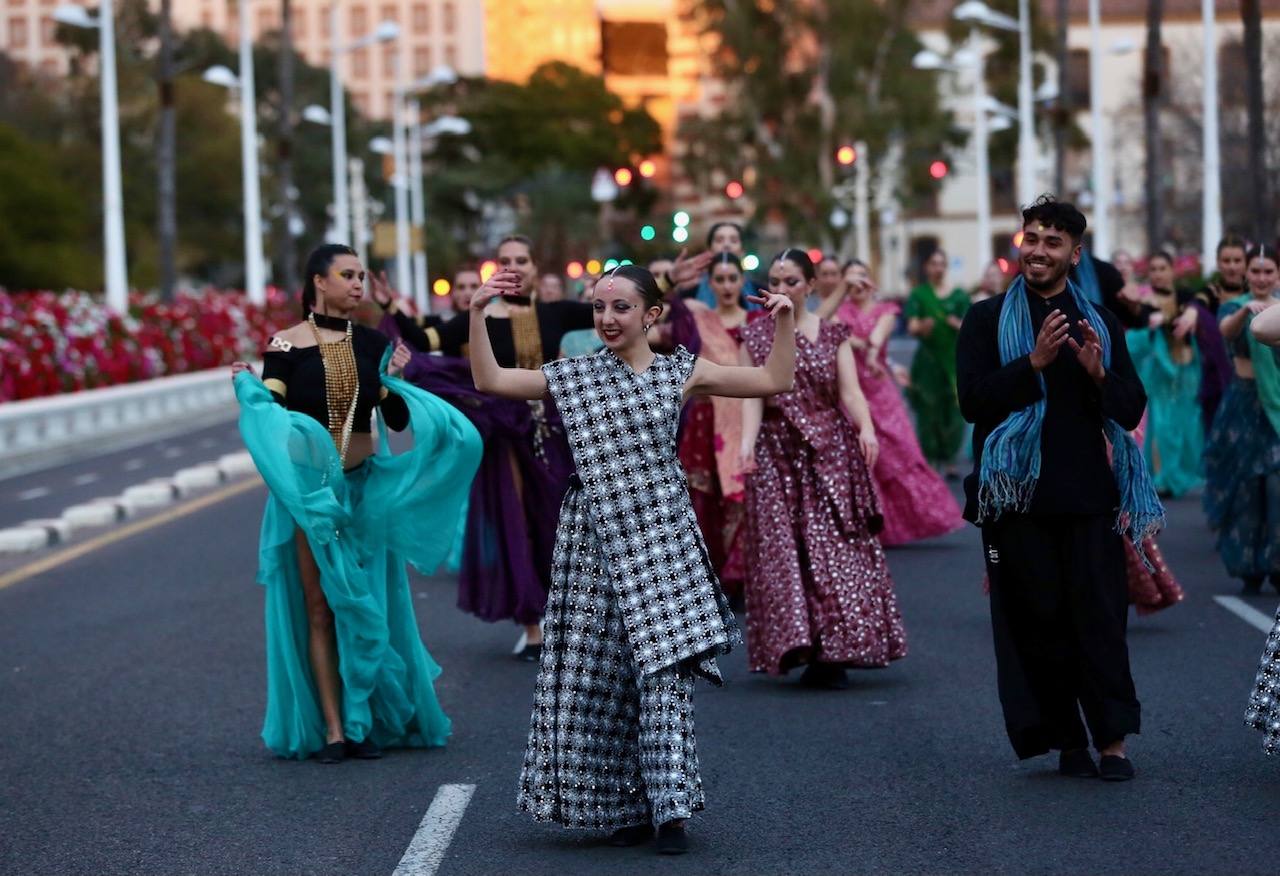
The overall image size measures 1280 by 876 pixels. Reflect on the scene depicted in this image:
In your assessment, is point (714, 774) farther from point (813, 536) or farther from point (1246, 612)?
point (1246, 612)

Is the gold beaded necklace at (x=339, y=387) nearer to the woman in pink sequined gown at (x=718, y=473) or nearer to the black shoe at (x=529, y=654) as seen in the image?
the black shoe at (x=529, y=654)

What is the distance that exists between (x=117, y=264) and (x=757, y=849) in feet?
116

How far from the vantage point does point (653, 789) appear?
7.11 metres

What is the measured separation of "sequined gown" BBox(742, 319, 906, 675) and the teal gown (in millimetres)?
9053

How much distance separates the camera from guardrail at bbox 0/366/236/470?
28969 millimetres

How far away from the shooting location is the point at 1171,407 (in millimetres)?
19500

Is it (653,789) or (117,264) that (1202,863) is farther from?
(117,264)

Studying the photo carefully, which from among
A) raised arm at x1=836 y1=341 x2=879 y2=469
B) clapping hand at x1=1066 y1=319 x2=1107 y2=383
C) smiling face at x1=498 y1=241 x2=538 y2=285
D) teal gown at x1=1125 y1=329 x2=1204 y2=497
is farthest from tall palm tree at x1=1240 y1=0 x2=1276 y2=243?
clapping hand at x1=1066 y1=319 x2=1107 y2=383

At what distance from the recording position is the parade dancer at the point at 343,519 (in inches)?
355

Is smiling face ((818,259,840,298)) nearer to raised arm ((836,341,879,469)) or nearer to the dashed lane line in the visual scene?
the dashed lane line

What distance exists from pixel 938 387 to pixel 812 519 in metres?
11.1

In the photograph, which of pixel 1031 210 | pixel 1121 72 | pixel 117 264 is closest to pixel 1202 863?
pixel 1031 210

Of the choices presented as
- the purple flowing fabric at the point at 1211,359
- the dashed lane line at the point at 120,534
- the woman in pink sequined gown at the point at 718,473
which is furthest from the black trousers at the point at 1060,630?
the dashed lane line at the point at 120,534

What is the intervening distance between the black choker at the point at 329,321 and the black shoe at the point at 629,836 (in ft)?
8.89
